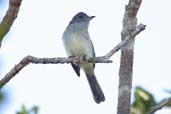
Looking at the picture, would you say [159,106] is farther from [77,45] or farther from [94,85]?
[94,85]

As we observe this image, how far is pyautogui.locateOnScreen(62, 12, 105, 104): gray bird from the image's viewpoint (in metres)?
6.91

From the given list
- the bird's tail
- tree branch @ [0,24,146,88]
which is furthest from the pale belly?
tree branch @ [0,24,146,88]

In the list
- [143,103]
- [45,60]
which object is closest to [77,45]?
[45,60]

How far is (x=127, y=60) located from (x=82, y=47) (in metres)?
3.53

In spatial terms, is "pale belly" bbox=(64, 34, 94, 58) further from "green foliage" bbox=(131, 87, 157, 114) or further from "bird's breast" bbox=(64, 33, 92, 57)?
"green foliage" bbox=(131, 87, 157, 114)

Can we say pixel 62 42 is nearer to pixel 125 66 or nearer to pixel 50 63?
pixel 125 66

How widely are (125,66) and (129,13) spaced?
1.84ft

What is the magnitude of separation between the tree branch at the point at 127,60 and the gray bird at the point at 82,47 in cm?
291

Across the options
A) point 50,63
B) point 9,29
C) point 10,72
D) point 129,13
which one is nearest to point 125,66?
point 129,13

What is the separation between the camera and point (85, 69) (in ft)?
24.6

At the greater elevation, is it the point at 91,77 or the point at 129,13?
the point at 129,13

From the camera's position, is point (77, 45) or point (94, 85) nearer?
point (77, 45)

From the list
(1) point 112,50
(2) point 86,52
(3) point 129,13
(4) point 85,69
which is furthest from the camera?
(4) point 85,69

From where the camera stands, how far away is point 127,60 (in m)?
3.43
